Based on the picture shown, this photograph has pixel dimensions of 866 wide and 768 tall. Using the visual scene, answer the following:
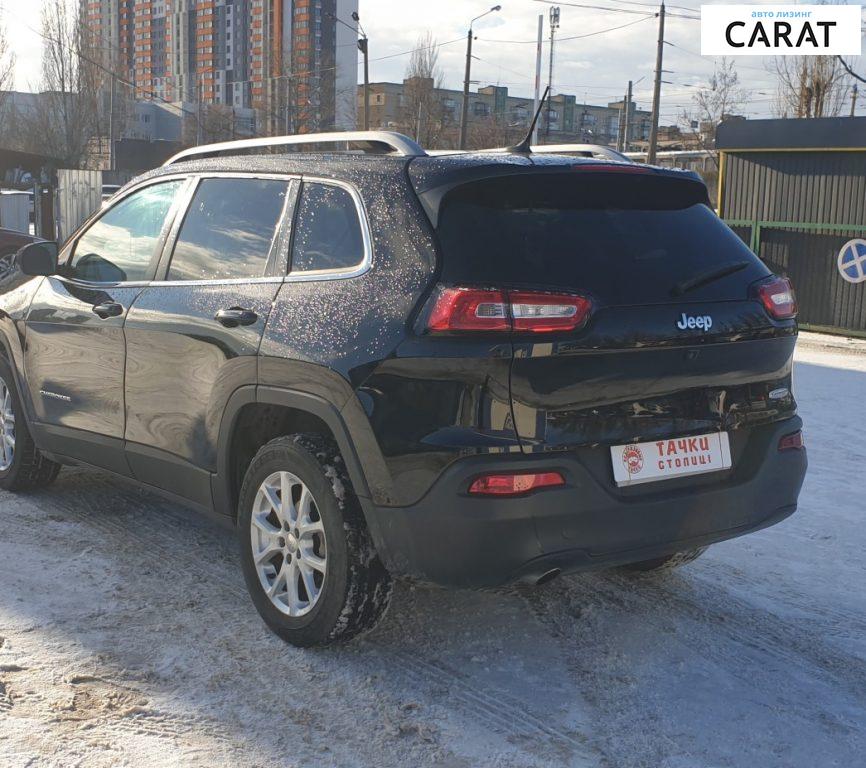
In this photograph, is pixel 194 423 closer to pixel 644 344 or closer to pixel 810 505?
pixel 644 344

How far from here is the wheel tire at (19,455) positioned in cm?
539

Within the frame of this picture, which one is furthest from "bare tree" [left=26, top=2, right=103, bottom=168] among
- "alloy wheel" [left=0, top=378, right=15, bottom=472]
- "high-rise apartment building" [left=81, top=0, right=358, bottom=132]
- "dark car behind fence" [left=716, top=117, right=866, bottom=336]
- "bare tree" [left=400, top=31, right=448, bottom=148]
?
"high-rise apartment building" [left=81, top=0, right=358, bottom=132]

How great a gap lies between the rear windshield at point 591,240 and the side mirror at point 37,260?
2.38 meters

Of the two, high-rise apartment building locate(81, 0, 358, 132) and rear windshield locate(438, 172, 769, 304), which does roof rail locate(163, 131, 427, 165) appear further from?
high-rise apartment building locate(81, 0, 358, 132)

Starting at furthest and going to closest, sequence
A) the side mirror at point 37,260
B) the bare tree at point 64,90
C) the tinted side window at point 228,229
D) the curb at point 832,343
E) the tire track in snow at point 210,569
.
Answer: the bare tree at point 64,90
the curb at point 832,343
the side mirror at point 37,260
the tinted side window at point 228,229
the tire track in snow at point 210,569

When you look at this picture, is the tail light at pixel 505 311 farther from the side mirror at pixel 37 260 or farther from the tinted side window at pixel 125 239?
the side mirror at pixel 37 260

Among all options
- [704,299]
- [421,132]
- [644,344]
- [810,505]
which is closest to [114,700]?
[644,344]

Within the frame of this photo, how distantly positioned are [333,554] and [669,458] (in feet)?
3.64

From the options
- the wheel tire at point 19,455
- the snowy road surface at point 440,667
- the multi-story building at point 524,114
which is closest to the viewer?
the snowy road surface at point 440,667

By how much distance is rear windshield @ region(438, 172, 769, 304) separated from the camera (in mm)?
3227

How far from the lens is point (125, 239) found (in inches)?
186

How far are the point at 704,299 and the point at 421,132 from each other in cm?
5831

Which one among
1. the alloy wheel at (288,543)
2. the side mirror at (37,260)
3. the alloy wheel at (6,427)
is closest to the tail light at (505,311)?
the alloy wheel at (288,543)

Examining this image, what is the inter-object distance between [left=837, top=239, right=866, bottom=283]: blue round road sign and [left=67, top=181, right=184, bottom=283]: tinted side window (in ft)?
40.0
